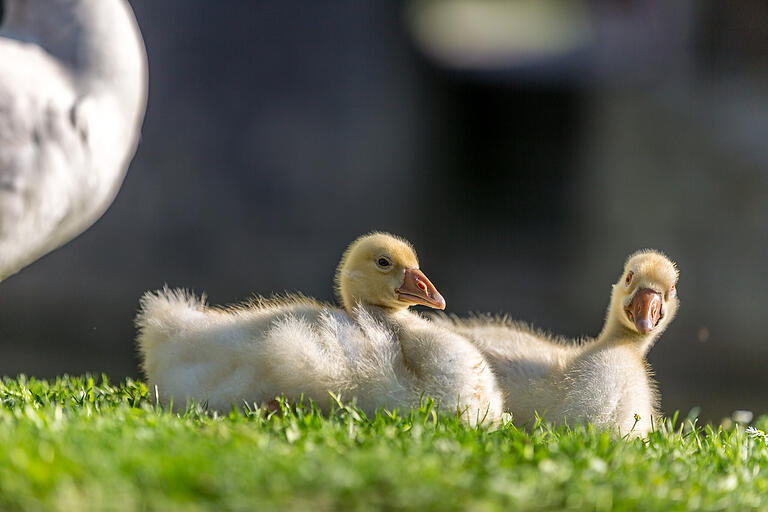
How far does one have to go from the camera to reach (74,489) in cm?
134

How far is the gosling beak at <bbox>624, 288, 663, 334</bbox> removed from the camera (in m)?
2.54

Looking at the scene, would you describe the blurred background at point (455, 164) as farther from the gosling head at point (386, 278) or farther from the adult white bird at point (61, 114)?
the adult white bird at point (61, 114)

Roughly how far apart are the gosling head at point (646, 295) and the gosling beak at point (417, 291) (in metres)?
0.57

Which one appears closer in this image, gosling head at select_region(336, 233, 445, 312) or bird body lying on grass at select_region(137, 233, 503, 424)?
bird body lying on grass at select_region(137, 233, 503, 424)

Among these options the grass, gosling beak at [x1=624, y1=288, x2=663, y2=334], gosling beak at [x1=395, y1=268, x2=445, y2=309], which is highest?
gosling beak at [x1=624, y1=288, x2=663, y2=334]

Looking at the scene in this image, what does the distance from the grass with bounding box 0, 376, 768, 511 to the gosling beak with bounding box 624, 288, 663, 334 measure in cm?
38

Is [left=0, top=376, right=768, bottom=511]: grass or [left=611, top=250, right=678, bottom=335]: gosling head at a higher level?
[left=611, top=250, right=678, bottom=335]: gosling head

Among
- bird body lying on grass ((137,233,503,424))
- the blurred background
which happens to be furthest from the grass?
the blurred background

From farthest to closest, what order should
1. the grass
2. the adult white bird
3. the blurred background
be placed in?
the blurred background < the adult white bird < the grass

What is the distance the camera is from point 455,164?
18.0 feet

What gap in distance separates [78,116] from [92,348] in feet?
7.49

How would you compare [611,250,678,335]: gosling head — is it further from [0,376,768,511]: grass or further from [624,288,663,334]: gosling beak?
[0,376,768,511]: grass

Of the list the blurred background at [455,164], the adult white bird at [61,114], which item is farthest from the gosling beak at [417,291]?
the blurred background at [455,164]

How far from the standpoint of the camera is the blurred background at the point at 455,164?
14.8ft
